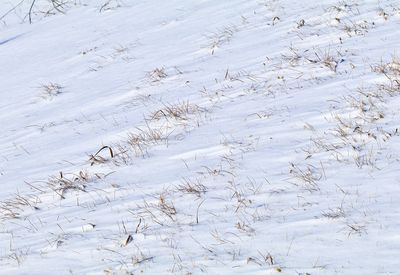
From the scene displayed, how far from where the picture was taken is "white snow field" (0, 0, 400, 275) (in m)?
3.89

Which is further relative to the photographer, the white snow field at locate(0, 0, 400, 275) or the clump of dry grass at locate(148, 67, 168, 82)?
the clump of dry grass at locate(148, 67, 168, 82)

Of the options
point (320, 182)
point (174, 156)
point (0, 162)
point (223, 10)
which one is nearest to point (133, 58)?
point (223, 10)

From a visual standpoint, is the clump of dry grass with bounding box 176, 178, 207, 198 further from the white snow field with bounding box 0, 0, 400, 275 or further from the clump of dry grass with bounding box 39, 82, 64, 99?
the clump of dry grass with bounding box 39, 82, 64, 99

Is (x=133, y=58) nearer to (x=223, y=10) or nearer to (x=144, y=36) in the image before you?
(x=144, y=36)

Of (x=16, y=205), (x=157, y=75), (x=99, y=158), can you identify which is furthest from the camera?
(x=157, y=75)

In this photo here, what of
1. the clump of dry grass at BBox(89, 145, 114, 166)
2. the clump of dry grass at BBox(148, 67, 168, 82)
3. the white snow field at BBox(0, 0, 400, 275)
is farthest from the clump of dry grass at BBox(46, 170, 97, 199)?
the clump of dry grass at BBox(148, 67, 168, 82)

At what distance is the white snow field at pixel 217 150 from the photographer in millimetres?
3893

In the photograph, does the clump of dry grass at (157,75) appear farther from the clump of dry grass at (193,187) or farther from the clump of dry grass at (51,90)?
the clump of dry grass at (193,187)

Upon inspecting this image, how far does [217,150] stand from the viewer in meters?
5.17

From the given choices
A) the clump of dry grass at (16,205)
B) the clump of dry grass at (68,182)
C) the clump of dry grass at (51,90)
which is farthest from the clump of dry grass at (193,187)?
the clump of dry grass at (51,90)

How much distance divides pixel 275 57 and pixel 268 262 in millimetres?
3758

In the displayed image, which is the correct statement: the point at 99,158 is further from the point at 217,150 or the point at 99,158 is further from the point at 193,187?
the point at 193,187

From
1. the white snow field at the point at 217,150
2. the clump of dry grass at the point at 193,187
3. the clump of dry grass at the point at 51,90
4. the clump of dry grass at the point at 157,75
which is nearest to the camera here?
the white snow field at the point at 217,150

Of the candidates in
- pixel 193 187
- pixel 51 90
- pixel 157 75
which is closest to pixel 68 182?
pixel 193 187
